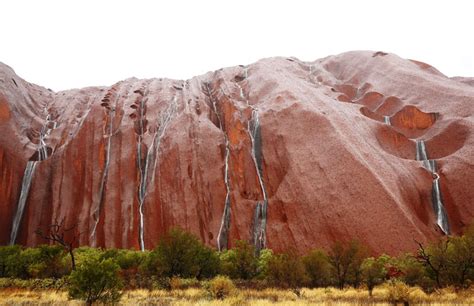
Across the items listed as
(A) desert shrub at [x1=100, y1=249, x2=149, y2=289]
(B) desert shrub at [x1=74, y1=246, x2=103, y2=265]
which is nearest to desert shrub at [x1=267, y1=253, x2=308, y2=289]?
(A) desert shrub at [x1=100, y1=249, x2=149, y2=289]

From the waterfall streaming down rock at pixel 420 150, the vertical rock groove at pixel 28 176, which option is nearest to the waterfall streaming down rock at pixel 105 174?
the vertical rock groove at pixel 28 176

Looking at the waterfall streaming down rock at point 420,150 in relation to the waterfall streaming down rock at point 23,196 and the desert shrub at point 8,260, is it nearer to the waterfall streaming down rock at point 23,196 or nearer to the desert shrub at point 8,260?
the desert shrub at point 8,260

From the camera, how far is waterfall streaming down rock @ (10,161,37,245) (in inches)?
1793

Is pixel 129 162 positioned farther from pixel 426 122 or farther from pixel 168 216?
pixel 426 122

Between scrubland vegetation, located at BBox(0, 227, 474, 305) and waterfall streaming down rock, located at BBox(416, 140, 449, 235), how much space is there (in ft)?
31.8

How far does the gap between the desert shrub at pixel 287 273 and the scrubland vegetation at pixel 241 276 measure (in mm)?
66

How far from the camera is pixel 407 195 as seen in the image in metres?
38.6

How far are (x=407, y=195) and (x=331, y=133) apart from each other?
1009 cm

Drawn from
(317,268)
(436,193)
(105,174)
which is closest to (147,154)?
(105,174)

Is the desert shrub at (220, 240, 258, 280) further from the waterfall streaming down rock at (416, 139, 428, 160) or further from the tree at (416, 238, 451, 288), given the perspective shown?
the waterfall streaming down rock at (416, 139, 428, 160)

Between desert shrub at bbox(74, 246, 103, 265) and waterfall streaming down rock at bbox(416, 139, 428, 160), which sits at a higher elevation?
waterfall streaming down rock at bbox(416, 139, 428, 160)

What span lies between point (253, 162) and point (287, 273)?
21.0 m

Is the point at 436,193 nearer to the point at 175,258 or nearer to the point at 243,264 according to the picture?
the point at 243,264

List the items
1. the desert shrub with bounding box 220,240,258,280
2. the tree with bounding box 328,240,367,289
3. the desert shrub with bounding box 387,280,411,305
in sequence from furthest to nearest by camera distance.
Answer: the desert shrub with bounding box 220,240,258,280, the tree with bounding box 328,240,367,289, the desert shrub with bounding box 387,280,411,305
